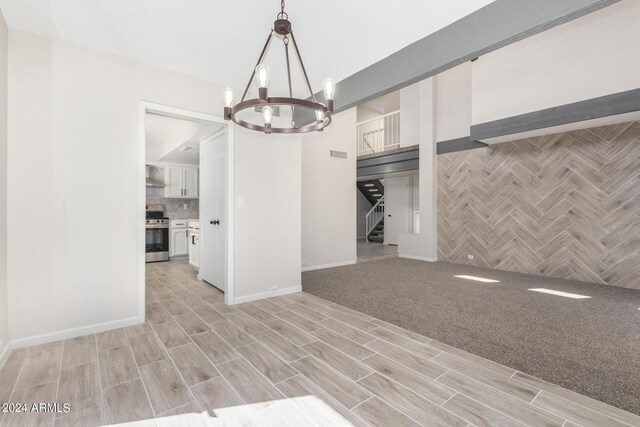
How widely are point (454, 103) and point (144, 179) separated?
6479 mm

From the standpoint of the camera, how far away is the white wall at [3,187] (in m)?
2.24

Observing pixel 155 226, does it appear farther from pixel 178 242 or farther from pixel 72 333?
pixel 72 333

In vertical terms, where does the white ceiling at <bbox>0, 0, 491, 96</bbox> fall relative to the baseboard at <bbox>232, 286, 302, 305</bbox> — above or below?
above

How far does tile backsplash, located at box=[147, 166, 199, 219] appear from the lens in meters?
7.18

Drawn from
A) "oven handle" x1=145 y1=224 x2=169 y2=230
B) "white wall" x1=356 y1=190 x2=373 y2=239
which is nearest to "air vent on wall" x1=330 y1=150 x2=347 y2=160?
"oven handle" x1=145 y1=224 x2=169 y2=230

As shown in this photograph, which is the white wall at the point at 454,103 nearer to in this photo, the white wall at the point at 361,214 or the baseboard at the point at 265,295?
the baseboard at the point at 265,295

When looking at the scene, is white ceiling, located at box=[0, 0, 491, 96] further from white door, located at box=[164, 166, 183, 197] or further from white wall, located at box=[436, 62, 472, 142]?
white door, located at box=[164, 166, 183, 197]

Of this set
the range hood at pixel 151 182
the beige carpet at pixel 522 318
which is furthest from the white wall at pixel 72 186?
the range hood at pixel 151 182

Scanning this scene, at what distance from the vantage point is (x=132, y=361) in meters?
2.20

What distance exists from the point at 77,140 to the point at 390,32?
3.05m

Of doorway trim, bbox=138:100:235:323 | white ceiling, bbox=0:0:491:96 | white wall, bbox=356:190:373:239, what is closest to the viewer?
white ceiling, bbox=0:0:491:96

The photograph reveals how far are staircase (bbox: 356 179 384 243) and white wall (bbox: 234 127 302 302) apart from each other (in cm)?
718

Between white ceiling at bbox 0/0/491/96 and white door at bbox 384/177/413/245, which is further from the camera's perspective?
white door at bbox 384/177/413/245

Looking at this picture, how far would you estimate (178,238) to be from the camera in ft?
22.2
